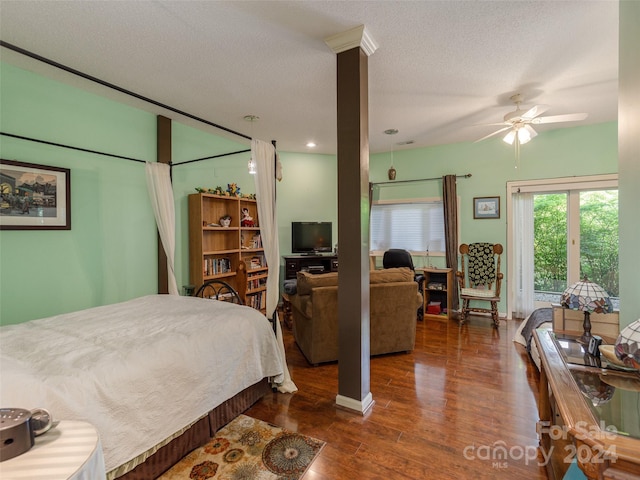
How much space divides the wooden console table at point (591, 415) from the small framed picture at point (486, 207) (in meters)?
3.44

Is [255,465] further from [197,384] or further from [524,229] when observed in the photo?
[524,229]

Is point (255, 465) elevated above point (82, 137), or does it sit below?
below

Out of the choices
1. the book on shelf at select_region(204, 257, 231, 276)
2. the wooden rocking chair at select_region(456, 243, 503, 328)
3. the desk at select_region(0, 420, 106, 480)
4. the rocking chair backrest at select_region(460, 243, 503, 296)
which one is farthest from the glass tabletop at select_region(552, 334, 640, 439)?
the book on shelf at select_region(204, 257, 231, 276)

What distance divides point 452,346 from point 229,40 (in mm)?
3940

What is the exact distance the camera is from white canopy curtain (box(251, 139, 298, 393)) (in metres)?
2.49

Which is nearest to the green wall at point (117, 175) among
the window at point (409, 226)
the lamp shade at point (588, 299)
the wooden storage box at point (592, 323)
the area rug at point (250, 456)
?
the window at point (409, 226)

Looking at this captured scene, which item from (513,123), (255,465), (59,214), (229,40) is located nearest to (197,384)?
(255,465)

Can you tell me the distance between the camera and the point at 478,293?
178 inches

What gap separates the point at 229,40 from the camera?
89.5 inches

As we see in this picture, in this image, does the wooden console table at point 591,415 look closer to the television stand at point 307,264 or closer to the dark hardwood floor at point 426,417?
the dark hardwood floor at point 426,417

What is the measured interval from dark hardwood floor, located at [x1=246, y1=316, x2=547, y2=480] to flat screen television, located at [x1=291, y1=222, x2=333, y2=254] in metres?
2.44

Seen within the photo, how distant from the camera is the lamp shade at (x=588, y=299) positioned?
166 cm

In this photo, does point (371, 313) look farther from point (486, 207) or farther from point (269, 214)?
point (486, 207)

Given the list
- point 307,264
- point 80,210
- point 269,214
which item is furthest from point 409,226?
point 80,210
